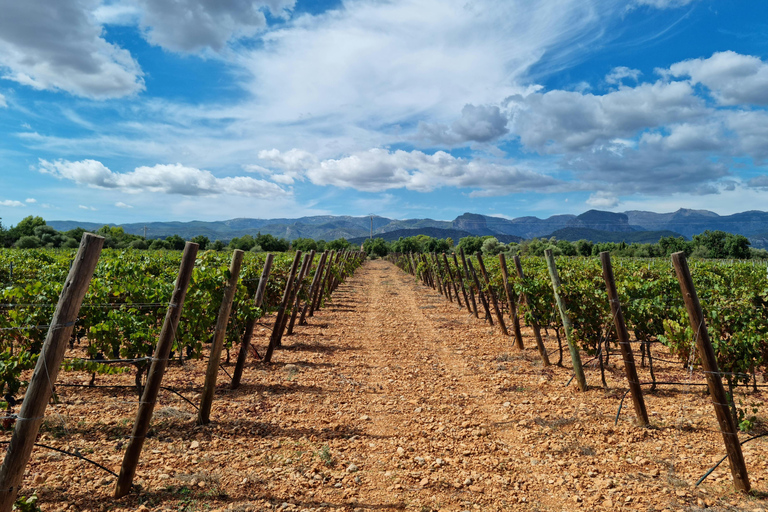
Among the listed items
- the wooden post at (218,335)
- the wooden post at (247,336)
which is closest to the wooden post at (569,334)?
the wooden post at (247,336)

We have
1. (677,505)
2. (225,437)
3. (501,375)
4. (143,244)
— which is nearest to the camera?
(677,505)

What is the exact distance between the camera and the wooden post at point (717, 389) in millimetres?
3629

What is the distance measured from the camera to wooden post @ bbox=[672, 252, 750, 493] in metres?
3.63

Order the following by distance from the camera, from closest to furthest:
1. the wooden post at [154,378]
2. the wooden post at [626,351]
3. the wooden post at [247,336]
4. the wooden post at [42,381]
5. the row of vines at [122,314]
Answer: the wooden post at [42,381] → the wooden post at [154,378] → the row of vines at [122,314] → the wooden post at [626,351] → the wooden post at [247,336]

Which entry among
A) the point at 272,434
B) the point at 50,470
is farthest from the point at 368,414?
the point at 50,470

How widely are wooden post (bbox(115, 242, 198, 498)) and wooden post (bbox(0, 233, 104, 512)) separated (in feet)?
3.18

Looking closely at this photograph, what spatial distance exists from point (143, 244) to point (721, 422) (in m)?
69.9

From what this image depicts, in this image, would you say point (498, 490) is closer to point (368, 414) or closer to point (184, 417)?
point (368, 414)

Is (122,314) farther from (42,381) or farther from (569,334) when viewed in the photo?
(569,334)

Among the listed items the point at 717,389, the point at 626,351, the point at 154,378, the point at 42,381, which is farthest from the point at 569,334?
the point at 42,381

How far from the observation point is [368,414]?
555cm

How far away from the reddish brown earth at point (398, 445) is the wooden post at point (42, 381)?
3.31ft

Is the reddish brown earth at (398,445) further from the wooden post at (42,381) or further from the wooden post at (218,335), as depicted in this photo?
the wooden post at (42,381)

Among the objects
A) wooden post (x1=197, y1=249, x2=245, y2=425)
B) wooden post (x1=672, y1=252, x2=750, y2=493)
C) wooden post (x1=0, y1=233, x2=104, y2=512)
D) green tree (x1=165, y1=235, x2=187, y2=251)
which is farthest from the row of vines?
green tree (x1=165, y1=235, x2=187, y2=251)
